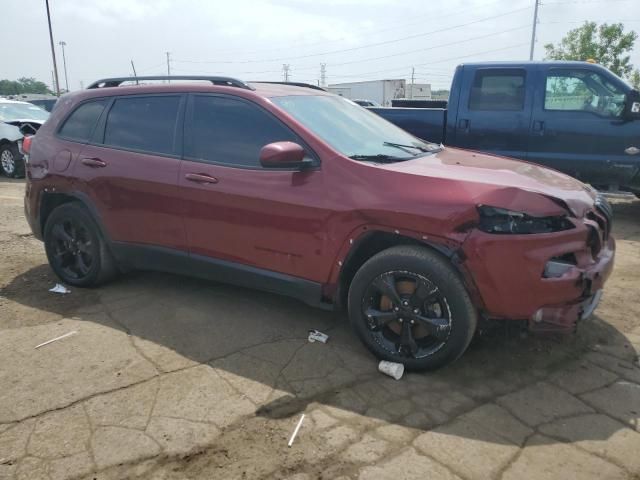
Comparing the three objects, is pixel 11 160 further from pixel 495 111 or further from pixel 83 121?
pixel 495 111

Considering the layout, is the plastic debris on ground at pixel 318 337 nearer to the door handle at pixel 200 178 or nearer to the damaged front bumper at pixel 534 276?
the damaged front bumper at pixel 534 276

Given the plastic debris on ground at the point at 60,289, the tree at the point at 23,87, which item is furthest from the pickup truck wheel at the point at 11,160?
the tree at the point at 23,87

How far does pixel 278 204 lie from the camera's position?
350 centimetres

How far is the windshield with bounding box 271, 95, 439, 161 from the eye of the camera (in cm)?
361

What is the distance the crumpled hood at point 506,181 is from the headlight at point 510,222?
0.03 m

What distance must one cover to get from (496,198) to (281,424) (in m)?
1.67

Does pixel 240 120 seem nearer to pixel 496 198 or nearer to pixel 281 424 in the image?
pixel 496 198

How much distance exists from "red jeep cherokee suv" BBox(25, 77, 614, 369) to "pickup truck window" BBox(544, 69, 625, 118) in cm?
387

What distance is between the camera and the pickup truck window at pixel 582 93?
7148mm

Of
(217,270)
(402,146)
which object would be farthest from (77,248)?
(402,146)

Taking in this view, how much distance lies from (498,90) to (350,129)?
4427 mm

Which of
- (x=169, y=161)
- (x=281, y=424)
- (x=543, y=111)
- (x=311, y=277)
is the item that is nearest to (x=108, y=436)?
(x=281, y=424)

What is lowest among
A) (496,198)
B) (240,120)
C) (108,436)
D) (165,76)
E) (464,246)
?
(108,436)

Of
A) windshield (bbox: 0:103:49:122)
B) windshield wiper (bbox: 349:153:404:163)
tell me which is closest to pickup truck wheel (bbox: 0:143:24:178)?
windshield (bbox: 0:103:49:122)
